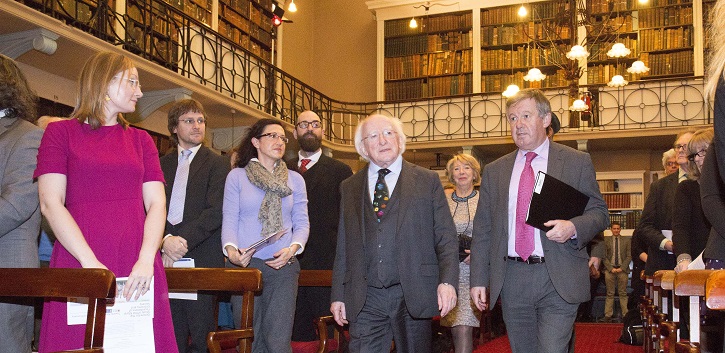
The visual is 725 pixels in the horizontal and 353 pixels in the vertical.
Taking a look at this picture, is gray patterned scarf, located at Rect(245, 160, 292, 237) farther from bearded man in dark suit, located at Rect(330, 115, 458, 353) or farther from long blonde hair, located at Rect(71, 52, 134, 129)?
long blonde hair, located at Rect(71, 52, 134, 129)

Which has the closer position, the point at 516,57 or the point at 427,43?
the point at 516,57

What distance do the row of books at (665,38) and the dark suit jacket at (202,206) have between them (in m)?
10.2

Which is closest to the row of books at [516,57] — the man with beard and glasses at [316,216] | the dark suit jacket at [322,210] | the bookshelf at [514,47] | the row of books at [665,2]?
the bookshelf at [514,47]

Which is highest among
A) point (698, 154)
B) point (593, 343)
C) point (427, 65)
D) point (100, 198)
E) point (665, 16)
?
point (665, 16)

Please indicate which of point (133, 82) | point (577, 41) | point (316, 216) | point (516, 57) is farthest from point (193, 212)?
point (516, 57)

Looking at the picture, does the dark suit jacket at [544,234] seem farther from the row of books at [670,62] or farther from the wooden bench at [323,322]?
the row of books at [670,62]

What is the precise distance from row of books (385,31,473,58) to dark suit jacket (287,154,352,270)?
364 inches

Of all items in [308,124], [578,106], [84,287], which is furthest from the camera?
[578,106]

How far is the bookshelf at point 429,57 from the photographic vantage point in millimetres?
13758

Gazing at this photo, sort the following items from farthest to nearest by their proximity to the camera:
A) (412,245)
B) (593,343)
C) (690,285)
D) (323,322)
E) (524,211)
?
(593,343) → (323,322) → (524,211) → (412,245) → (690,285)

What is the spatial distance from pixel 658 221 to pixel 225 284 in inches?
145

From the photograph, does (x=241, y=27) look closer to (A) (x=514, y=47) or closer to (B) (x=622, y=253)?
(A) (x=514, y=47)

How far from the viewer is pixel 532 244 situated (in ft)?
10.5

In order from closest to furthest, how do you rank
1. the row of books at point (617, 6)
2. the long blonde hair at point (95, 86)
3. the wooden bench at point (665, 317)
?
the long blonde hair at point (95, 86) < the wooden bench at point (665, 317) < the row of books at point (617, 6)
